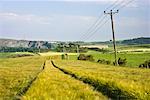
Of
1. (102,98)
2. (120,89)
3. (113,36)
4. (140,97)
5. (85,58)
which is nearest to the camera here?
(140,97)

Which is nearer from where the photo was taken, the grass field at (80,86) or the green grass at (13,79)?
the grass field at (80,86)

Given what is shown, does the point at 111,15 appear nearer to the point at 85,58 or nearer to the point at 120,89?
the point at 120,89

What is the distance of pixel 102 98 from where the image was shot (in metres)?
16.2

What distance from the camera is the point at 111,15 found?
236 feet

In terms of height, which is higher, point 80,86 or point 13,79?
point 80,86

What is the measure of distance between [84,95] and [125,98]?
206 centimetres

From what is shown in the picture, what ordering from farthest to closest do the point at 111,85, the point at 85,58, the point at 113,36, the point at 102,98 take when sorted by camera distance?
1. the point at 85,58
2. the point at 113,36
3. the point at 111,85
4. the point at 102,98

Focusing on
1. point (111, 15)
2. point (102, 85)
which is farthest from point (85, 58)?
point (102, 85)

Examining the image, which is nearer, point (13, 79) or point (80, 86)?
point (80, 86)

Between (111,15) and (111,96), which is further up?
(111,15)

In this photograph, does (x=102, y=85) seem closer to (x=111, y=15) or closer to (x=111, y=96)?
(x=111, y=96)

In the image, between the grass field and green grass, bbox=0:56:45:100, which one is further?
green grass, bbox=0:56:45:100

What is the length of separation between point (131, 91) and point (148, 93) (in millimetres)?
1229

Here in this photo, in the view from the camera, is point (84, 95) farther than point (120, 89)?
No
